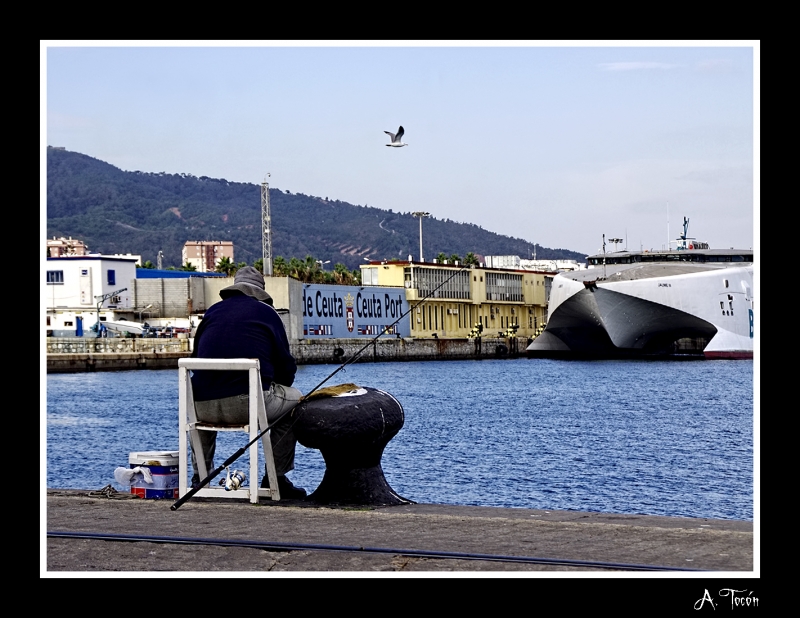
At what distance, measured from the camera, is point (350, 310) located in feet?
285

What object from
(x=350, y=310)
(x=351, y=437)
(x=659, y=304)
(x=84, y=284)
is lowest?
(x=351, y=437)

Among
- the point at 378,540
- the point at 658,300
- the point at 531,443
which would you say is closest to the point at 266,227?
the point at 658,300

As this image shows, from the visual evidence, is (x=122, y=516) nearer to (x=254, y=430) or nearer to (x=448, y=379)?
(x=254, y=430)

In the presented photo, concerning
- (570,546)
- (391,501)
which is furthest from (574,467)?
(570,546)

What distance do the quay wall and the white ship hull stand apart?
12.0 metres

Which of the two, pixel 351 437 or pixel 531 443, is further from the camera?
pixel 531 443

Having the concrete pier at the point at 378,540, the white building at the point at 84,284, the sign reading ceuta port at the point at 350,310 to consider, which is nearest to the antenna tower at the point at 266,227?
the sign reading ceuta port at the point at 350,310

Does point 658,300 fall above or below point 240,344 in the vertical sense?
above

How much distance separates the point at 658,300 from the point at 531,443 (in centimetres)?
4099

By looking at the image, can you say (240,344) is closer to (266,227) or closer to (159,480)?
(159,480)

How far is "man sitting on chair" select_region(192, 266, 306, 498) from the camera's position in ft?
21.5

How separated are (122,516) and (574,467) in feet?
48.0

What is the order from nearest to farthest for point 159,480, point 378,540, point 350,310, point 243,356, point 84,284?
point 378,540
point 243,356
point 159,480
point 84,284
point 350,310
